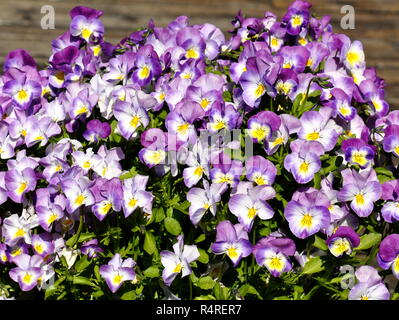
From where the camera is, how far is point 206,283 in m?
1.94

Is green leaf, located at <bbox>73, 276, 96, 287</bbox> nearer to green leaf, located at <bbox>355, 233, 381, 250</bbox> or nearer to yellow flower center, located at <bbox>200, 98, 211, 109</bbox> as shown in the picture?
yellow flower center, located at <bbox>200, 98, 211, 109</bbox>

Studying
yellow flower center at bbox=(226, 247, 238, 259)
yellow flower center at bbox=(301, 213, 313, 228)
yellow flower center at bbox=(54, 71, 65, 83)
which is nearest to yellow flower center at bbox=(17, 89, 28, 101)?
yellow flower center at bbox=(54, 71, 65, 83)

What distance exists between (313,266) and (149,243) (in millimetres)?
429

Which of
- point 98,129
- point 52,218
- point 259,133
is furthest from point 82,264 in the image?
point 259,133

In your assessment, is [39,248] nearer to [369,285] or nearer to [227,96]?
[227,96]

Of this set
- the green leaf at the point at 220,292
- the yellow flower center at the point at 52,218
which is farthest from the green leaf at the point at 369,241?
the yellow flower center at the point at 52,218

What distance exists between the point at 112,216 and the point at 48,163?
0.23 m

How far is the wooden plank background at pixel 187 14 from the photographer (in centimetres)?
455

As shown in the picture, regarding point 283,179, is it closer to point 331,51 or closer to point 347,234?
point 347,234

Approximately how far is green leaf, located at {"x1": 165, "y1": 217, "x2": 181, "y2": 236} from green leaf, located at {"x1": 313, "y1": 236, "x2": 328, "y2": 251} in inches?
13.9

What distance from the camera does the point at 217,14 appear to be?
15.9ft

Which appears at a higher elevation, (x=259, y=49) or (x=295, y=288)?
(x=259, y=49)

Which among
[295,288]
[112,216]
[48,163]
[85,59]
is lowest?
[295,288]

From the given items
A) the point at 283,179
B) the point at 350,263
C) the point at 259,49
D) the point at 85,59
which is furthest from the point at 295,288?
the point at 85,59
